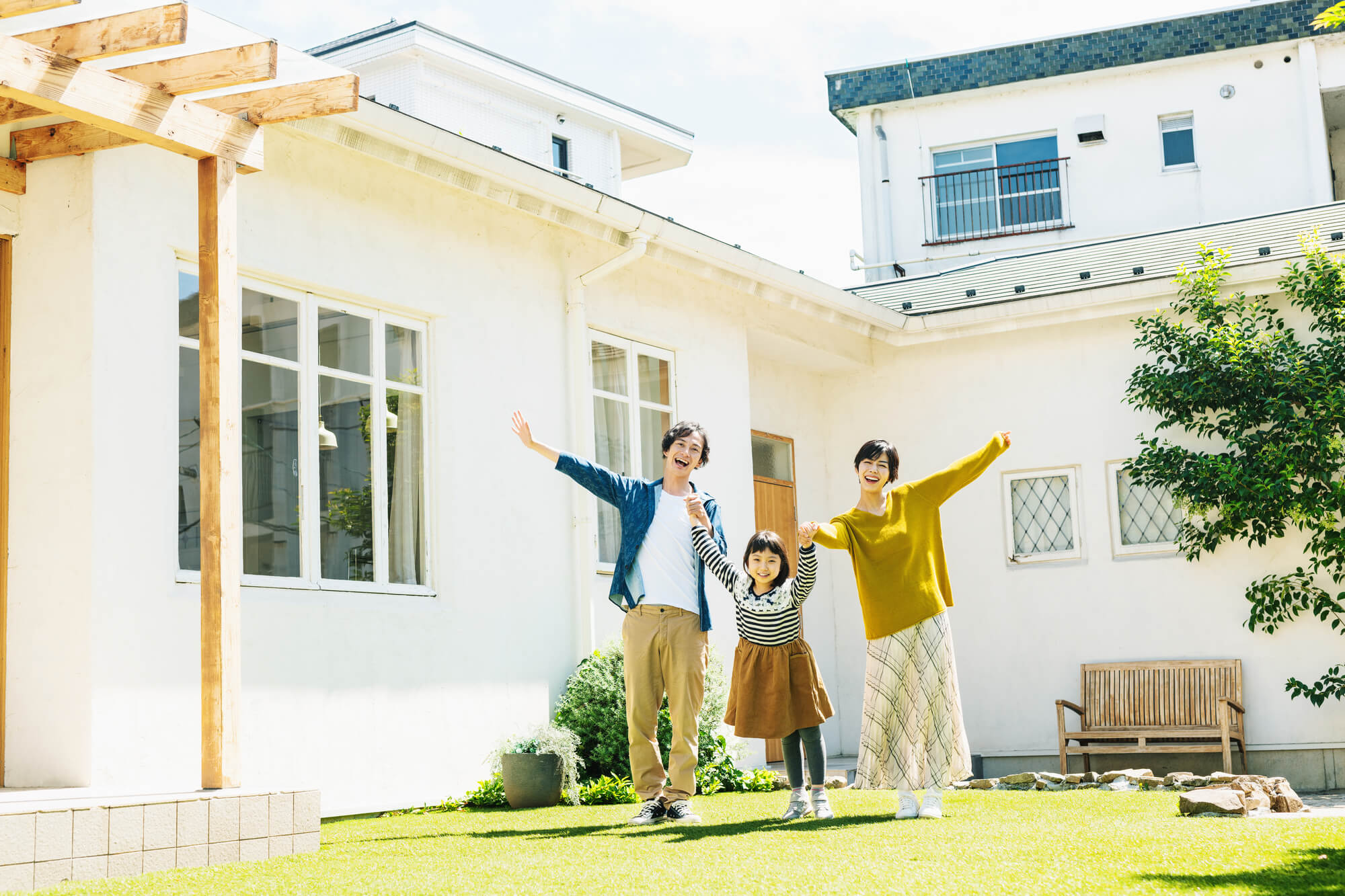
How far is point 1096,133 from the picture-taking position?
19781 millimetres

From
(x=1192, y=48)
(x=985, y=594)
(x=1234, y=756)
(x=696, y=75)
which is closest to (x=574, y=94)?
(x=696, y=75)

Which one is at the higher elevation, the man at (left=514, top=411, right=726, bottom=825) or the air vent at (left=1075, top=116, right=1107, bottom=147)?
the air vent at (left=1075, top=116, right=1107, bottom=147)

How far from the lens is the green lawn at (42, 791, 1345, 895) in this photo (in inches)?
156

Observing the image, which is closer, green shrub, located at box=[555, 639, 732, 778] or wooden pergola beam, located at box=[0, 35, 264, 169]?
wooden pergola beam, located at box=[0, 35, 264, 169]

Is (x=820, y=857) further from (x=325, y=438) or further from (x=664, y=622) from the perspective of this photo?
(x=325, y=438)

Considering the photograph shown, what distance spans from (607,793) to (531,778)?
435 mm

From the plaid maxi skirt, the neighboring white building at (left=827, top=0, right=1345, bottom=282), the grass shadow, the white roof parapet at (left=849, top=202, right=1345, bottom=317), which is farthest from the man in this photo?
the neighboring white building at (left=827, top=0, right=1345, bottom=282)

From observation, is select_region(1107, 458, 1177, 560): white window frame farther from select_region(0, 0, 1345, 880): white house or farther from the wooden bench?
the wooden bench

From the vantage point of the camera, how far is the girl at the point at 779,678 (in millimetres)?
6066

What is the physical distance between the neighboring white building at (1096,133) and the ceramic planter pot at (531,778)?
508 inches

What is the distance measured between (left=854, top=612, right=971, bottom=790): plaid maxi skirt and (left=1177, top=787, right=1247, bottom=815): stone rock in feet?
3.50

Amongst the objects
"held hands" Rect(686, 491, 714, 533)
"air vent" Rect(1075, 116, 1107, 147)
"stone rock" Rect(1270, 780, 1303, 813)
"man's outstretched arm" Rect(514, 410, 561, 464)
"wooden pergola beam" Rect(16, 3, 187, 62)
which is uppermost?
"air vent" Rect(1075, 116, 1107, 147)

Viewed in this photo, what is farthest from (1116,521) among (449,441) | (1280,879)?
(1280,879)

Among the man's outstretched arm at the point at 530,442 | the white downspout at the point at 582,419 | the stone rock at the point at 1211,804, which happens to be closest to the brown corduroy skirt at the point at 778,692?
the man's outstretched arm at the point at 530,442
